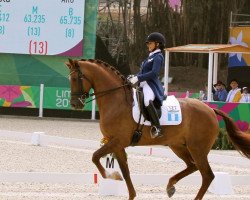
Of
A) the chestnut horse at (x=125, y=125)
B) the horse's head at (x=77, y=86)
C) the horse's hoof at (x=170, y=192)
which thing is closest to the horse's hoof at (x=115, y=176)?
the chestnut horse at (x=125, y=125)

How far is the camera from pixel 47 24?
2658 cm

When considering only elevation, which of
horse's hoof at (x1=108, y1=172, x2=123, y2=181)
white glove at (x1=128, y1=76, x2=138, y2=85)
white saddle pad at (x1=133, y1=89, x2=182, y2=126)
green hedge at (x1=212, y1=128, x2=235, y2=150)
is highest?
white glove at (x1=128, y1=76, x2=138, y2=85)

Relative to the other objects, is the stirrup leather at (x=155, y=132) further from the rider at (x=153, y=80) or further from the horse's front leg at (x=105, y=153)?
the horse's front leg at (x=105, y=153)

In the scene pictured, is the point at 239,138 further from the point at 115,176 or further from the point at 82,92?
the point at 82,92

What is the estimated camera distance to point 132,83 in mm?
10555

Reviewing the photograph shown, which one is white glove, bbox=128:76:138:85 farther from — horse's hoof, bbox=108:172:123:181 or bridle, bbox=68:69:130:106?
horse's hoof, bbox=108:172:123:181

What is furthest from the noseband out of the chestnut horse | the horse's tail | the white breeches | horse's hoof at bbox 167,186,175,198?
the horse's tail

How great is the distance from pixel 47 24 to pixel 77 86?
1647 cm

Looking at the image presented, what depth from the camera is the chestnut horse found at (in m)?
10.2

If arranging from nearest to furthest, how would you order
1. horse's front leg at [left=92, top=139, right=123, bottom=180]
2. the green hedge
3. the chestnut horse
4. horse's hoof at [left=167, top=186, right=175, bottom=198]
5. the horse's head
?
1. horse's front leg at [left=92, top=139, right=123, bottom=180]
2. the chestnut horse
3. the horse's head
4. horse's hoof at [left=167, top=186, right=175, bottom=198]
5. the green hedge

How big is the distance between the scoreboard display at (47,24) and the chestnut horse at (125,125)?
1577cm

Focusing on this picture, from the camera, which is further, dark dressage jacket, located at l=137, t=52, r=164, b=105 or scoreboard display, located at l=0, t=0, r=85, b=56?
scoreboard display, located at l=0, t=0, r=85, b=56

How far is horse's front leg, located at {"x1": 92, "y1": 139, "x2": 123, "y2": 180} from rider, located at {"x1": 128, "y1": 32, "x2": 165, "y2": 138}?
0.61 m

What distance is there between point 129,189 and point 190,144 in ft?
3.62
